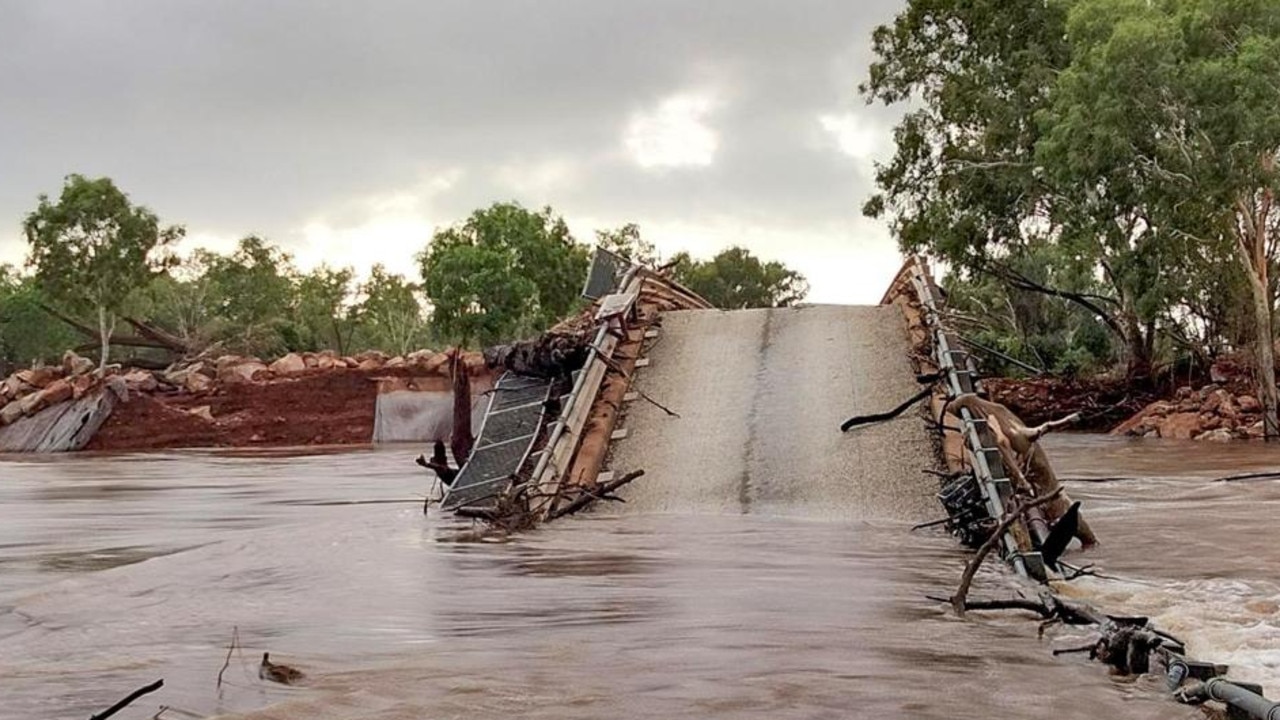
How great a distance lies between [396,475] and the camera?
17984mm

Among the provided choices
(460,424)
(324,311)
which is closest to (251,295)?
(324,311)

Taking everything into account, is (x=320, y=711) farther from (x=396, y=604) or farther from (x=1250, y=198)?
(x=1250, y=198)

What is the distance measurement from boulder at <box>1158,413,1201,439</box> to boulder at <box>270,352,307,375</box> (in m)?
23.0

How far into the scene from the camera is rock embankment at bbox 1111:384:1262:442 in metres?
23.3

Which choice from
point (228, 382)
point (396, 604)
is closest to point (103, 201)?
point (228, 382)

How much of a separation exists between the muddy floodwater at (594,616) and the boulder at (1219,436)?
12553 millimetres

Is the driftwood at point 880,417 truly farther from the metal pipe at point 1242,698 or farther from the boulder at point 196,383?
the boulder at point 196,383

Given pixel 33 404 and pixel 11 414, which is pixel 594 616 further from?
pixel 11 414

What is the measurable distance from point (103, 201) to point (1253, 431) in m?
36.2

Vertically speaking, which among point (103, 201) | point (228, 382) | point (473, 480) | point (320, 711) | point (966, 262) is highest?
point (103, 201)

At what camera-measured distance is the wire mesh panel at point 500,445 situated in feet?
32.8

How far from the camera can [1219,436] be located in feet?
74.9

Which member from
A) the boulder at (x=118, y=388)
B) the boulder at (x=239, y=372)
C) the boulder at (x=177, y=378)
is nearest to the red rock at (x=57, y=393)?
the boulder at (x=118, y=388)

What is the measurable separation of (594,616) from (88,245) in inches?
1698
